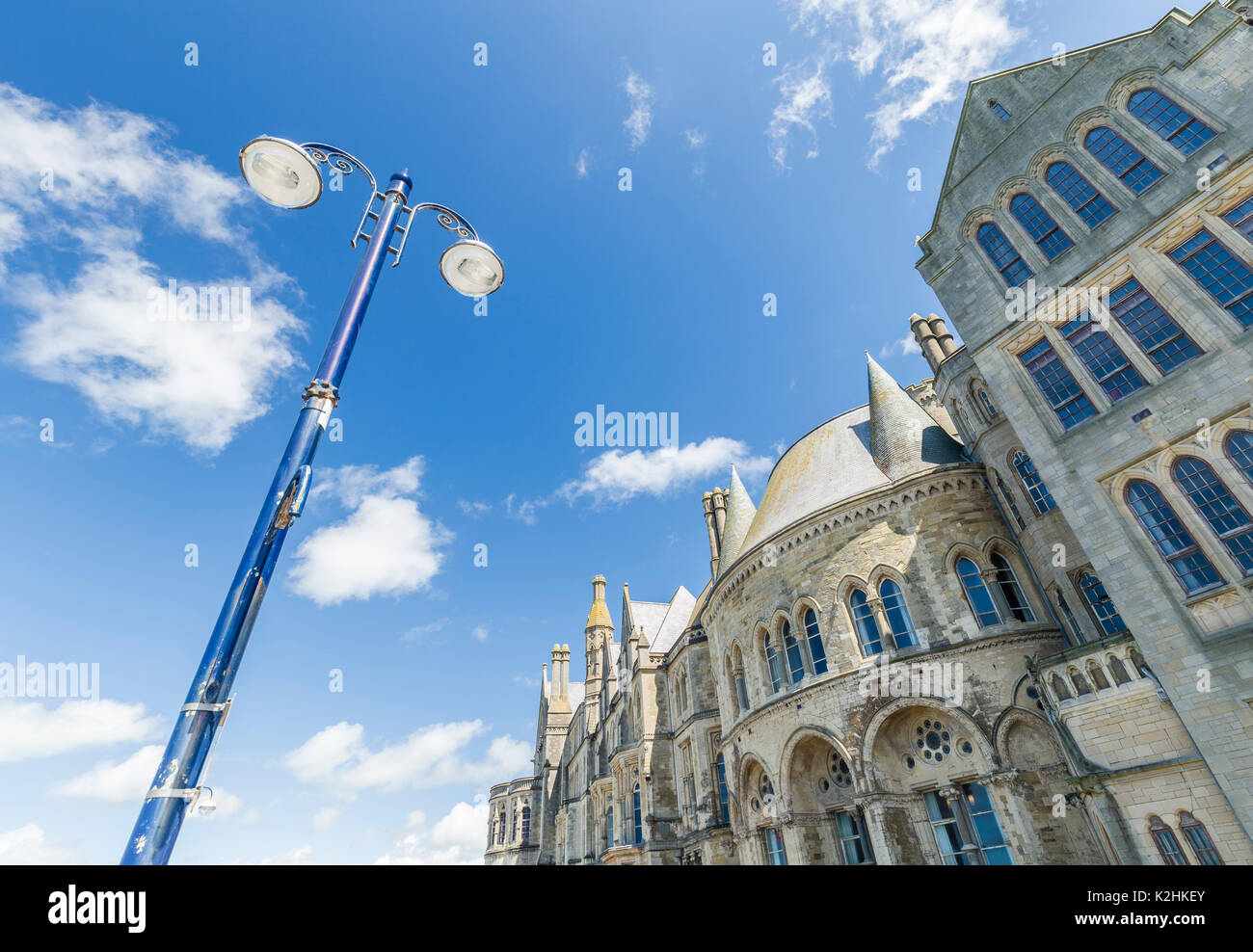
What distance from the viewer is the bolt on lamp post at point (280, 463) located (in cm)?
465

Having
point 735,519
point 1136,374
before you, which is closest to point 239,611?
point 1136,374

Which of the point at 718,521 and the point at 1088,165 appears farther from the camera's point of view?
the point at 718,521

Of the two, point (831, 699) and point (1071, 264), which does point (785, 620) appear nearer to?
point (831, 699)

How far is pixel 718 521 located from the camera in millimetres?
32625

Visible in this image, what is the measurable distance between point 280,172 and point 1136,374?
16.5 meters

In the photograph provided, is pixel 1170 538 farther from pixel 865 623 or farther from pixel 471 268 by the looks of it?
pixel 471 268

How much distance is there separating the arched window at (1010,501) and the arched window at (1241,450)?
608 centimetres

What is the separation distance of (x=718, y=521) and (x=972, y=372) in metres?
15.4

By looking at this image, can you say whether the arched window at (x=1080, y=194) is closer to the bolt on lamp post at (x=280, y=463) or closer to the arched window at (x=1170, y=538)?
the arched window at (x=1170, y=538)

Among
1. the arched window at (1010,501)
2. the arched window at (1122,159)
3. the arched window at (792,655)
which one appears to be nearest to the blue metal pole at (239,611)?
the arched window at (1122,159)

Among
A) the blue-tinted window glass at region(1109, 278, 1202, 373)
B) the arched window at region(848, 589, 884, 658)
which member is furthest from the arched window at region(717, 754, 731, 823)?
Answer: the blue-tinted window glass at region(1109, 278, 1202, 373)

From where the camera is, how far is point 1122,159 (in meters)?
14.9

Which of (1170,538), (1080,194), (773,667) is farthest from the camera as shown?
(773,667)

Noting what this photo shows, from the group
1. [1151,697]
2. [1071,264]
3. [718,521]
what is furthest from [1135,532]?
[718,521]
